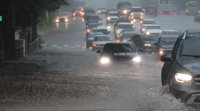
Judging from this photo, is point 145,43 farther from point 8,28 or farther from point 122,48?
point 122,48

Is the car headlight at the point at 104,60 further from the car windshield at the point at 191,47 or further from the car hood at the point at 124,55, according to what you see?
the car windshield at the point at 191,47

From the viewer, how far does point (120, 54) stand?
25.5 meters

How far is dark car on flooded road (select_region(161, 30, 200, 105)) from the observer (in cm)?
1076

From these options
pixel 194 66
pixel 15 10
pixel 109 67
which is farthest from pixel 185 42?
pixel 15 10

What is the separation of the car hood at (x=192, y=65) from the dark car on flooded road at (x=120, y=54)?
13676 millimetres

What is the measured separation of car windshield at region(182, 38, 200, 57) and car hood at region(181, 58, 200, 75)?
18.4 inches

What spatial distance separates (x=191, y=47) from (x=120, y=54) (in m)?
13.1

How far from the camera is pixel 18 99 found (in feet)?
48.8

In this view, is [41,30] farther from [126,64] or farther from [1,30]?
[126,64]

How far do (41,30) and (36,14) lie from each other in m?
48.3

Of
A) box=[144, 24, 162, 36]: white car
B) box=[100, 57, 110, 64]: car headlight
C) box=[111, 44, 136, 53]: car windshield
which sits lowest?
box=[144, 24, 162, 36]: white car

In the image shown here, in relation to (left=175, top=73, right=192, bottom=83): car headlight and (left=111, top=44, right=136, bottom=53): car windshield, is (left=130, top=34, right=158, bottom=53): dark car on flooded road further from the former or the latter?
(left=175, top=73, right=192, bottom=83): car headlight

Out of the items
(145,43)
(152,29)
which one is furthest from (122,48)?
(152,29)

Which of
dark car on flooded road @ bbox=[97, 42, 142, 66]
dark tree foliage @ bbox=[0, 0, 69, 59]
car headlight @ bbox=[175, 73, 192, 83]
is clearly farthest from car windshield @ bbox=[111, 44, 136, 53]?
car headlight @ bbox=[175, 73, 192, 83]
